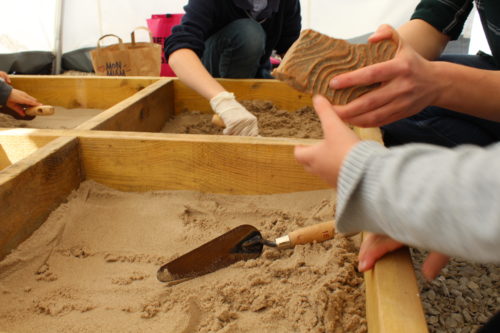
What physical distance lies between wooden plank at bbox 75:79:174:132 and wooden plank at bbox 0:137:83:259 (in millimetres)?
174

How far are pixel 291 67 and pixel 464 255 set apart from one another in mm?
513

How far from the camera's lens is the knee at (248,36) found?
86.6 inches

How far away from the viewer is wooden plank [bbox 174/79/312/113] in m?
2.08

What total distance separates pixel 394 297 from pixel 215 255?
0.44 metres

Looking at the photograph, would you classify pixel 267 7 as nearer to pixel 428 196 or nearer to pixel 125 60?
pixel 125 60

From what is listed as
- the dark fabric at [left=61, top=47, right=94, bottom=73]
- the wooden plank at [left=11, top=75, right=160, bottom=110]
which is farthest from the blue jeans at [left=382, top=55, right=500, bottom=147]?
the dark fabric at [left=61, top=47, right=94, bottom=73]

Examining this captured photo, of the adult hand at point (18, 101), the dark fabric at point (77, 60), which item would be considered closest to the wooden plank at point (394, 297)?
the adult hand at point (18, 101)

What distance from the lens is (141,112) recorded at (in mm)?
1699

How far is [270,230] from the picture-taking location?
3.55 ft

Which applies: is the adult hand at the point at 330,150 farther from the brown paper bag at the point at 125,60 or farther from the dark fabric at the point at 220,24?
the brown paper bag at the point at 125,60

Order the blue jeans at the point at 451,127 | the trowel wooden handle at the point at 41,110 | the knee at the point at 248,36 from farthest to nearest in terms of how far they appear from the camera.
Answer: the knee at the point at 248,36 < the trowel wooden handle at the point at 41,110 < the blue jeans at the point at 451,127

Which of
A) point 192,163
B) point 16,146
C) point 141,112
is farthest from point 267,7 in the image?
point 16,146

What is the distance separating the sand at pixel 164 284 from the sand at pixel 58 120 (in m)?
0.86

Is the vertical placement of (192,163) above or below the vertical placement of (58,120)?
above
